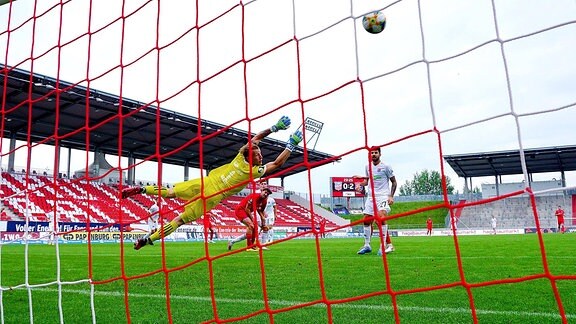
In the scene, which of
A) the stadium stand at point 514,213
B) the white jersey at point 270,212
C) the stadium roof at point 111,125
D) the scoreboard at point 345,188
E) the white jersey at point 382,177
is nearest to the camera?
the white jersey at point 382,177

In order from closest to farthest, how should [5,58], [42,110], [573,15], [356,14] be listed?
[573,15]
[356,14]
[5,58]
[42,110]

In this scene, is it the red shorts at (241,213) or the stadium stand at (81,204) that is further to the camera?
the stadium stand at (81,204)

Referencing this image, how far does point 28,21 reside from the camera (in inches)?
171

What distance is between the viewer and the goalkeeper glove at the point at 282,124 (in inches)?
212

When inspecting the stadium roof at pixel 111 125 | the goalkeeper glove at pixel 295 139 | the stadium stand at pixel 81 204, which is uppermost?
the stadium roof at pixel 111 125

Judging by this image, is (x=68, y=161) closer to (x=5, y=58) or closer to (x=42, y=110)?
(x=42, y=110)

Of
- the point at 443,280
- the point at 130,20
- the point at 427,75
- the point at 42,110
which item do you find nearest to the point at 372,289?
the point at 443,280

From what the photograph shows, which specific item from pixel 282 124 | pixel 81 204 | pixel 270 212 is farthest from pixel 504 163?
pixel 282 124

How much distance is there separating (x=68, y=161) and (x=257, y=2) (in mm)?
27376

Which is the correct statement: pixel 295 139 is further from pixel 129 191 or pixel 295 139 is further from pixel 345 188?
pixel 345 188

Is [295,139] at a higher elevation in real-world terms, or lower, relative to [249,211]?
higher

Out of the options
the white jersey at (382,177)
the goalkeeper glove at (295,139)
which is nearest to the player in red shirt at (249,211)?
the white jersey at (382,177)

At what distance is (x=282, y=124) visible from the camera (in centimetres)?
538

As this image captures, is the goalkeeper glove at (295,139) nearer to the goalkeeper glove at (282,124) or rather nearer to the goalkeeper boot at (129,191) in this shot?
the goalkeeper glove at (282,124)
